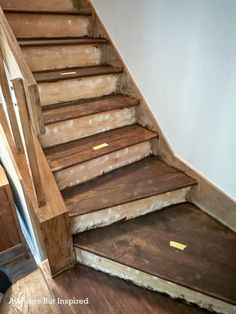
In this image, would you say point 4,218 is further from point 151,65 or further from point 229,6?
point 229,6

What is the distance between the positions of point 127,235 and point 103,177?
435 millimetres

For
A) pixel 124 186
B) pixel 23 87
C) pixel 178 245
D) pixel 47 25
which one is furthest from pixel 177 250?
pixel 47 25

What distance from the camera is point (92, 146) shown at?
1.55 meters

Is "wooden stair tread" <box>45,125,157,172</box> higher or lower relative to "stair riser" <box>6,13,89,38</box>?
lower

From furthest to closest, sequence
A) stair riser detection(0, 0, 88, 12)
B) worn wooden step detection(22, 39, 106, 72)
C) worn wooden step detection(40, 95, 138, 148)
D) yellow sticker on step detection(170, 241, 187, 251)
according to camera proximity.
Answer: stair riser detection(0, 0, 88, 12)
worn wooden step detection(22, 39, 106, 72)
worn wooden step detection(40, 95, 138, 148)
yellow sticker on step detection(170, 241, 187, 251)

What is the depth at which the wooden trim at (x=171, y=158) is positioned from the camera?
4.57 ft

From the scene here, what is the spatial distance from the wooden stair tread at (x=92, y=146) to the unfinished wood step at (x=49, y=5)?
123 cm

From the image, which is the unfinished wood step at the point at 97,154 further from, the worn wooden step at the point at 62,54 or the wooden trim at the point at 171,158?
the worn wooden step at the point at 62,54

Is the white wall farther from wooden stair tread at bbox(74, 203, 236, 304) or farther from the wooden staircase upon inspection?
wooden stair tread at bbox(74, 203, 236, 304)

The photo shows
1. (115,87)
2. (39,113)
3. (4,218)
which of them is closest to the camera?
(39,113)

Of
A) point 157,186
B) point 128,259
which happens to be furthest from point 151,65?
point 128,259

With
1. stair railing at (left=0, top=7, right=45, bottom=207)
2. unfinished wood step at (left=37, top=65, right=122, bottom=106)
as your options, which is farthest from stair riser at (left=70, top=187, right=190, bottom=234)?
unfinished wood step at (left=37, top=65, right=122, bottom=106)

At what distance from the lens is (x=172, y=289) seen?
1.14 metres

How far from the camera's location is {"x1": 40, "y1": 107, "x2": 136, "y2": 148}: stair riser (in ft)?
4.93
